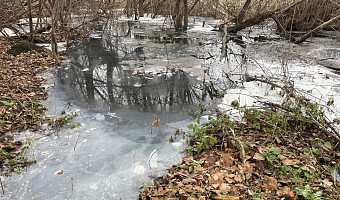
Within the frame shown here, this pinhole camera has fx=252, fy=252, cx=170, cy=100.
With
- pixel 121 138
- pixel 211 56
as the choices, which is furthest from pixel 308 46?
pixel 121 138

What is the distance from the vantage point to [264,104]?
4930mm

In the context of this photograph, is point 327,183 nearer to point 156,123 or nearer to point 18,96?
point 156,123

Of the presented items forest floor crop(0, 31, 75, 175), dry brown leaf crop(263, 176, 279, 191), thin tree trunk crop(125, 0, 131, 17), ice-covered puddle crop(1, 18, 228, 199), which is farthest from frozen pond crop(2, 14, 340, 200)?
thin tree trunk crop(125, 0, 131, 17)

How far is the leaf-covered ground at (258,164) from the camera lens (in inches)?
111

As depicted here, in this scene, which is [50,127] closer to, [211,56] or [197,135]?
[197,135]

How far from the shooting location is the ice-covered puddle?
10.1 feet

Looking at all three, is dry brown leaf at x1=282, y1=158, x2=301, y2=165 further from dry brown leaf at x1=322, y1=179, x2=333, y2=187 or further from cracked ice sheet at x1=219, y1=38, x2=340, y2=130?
cracked ice sheet at x1=219, y1=38, x2=340, y2=130

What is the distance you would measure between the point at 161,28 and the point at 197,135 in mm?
10655

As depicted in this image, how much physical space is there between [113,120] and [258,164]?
8.33 ft

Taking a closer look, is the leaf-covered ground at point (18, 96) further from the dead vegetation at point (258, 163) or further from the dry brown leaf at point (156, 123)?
the dead vegetation at point (258, 163)

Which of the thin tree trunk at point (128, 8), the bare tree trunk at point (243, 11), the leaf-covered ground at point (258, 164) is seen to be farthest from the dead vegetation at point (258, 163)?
the thin tree trunk at point (128, 8)

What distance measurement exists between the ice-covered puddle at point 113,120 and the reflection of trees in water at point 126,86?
0.02 meters

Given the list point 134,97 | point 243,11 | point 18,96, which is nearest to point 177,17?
point 243,11

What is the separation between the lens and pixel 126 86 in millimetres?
6078
